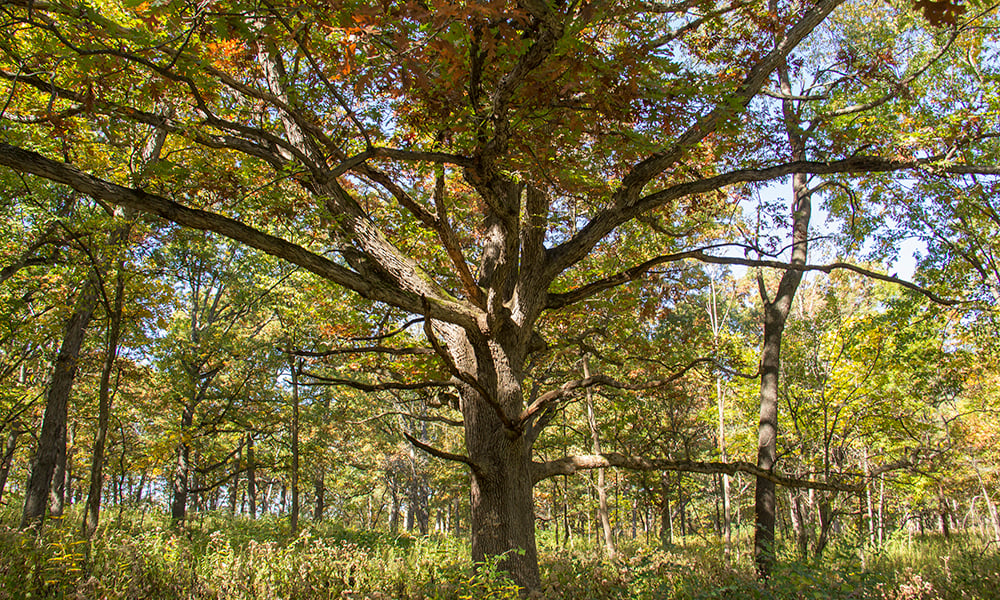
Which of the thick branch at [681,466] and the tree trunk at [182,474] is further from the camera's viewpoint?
the tree trunk at [182,474]

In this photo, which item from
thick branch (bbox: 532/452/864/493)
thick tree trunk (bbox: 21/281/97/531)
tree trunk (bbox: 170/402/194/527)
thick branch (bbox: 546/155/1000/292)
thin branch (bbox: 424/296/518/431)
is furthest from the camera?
tree trunk (bbox: 170/402/194/527)

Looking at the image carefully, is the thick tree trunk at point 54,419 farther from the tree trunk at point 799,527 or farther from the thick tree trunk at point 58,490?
the tree trunk at point 799,527

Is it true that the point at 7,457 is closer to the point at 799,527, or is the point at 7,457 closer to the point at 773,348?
the point at 773,348

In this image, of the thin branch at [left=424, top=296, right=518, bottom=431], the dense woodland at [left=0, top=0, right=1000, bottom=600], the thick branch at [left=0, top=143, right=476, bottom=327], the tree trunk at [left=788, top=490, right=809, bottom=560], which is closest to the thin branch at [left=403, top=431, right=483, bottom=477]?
the dense woodland at [left=0, top=0, right=1000, bottom=600]

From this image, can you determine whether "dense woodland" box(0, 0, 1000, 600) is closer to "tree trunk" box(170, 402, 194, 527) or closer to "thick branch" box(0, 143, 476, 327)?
"thick branch" box(0, 143, 476, 327)

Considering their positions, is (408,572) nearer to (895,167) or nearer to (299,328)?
(299,328)

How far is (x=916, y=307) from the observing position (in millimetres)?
8305

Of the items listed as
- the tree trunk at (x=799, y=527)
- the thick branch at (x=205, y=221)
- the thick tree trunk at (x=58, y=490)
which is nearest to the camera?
the thick branch at (x=205, y=221)

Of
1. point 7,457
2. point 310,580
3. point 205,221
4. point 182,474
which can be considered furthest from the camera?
point 182,474

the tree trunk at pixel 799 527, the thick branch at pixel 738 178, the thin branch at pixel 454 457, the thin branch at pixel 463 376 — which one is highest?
the thick branch at pixel 738 178

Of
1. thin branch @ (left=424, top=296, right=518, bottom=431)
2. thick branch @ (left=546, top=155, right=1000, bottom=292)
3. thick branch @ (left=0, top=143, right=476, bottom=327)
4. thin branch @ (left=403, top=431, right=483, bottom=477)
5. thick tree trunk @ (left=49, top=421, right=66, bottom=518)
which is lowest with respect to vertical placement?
thick tree trunk @ (left=49, top=421, right=66, bottom=518)

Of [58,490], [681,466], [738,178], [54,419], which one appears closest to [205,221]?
[738,178]

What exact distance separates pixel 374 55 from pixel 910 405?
17866mm

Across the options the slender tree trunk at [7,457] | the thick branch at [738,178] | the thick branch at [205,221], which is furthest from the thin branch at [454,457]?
the slender tree trunk at [7,457]
